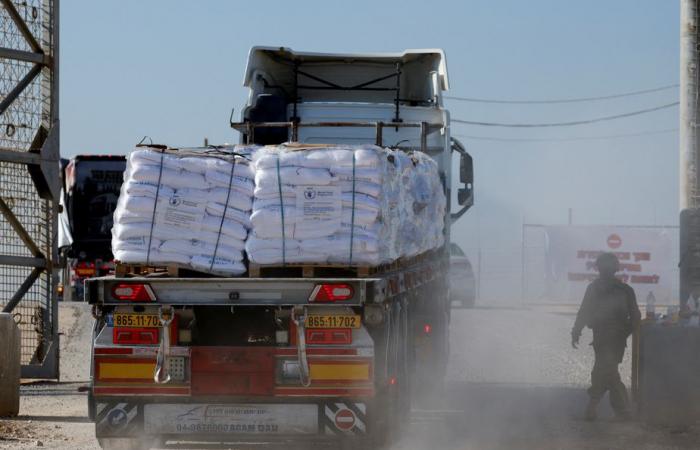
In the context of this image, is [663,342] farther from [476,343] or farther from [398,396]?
[476,343]

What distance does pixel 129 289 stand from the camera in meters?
9.98

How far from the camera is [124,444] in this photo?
1048cm

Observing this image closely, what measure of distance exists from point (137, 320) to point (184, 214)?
0.82 meters

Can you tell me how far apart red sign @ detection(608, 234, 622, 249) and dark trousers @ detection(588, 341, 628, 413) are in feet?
71.8

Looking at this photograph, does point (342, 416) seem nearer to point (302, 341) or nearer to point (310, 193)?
point (302, 341)

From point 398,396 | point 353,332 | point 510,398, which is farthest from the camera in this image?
point 510,398

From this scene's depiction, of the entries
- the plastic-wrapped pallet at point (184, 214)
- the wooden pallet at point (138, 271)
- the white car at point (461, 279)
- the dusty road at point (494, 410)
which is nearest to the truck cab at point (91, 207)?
Result: the dusty road at point (494, 410)

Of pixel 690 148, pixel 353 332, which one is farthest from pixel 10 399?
pixel 690 148

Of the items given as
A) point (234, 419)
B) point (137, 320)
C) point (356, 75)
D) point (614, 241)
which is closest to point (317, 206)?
point (137, 320)

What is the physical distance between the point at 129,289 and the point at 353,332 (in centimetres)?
160

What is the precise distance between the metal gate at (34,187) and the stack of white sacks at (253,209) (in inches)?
302

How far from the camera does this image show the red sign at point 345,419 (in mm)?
9992

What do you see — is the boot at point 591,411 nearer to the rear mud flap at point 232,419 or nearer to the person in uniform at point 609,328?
the person in uniform at point 609,328

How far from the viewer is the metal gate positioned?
17469mm
